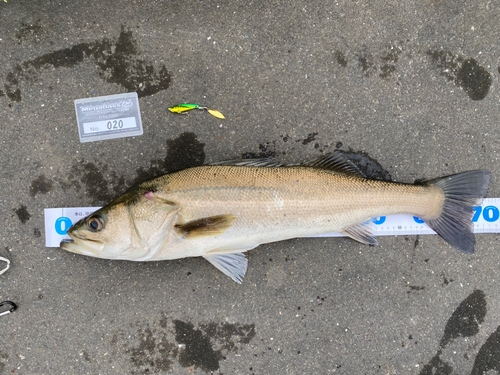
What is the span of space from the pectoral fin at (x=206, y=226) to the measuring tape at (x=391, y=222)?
1233 mm

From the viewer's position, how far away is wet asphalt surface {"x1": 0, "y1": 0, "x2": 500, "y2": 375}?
342 centimetres

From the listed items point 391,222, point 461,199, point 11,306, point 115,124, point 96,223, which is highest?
point 115,124

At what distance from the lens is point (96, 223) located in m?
2.81

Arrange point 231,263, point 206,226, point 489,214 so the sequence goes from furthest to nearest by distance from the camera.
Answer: point 489,214 → point 231,263 → point 206,226

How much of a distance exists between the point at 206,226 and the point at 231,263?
62 cm

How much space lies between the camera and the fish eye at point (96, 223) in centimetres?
280

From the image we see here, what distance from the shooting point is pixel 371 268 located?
11.4 ft

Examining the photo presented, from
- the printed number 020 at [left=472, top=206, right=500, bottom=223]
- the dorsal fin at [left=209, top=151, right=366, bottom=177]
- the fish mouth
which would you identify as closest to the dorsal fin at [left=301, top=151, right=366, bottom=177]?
the dorsal fin at [left=209, top=151, right=366, bottom=177]

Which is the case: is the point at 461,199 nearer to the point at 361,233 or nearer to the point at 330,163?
the point at 361,233

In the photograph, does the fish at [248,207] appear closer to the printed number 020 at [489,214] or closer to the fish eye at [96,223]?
the fish eye at [96,223]

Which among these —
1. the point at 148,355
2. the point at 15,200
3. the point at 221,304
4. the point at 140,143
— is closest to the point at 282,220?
the point at 221,304

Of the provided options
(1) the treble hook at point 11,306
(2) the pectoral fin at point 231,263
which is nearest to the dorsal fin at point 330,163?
(2) the pectoral fin at point 231,263

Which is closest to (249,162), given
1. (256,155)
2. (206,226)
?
(256,155)

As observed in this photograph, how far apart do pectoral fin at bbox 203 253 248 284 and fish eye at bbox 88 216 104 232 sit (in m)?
1.05
